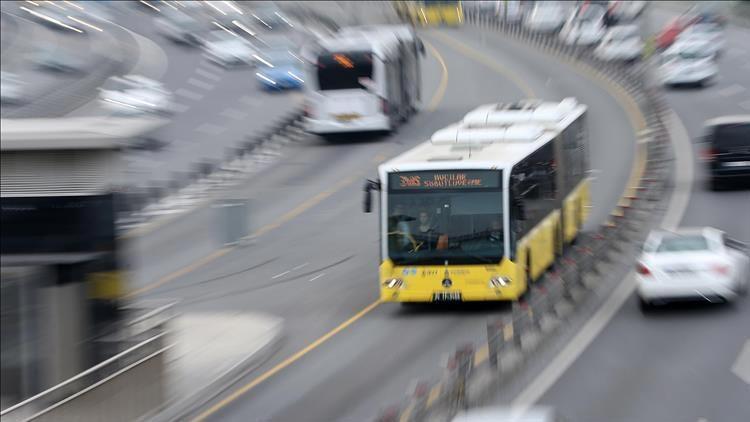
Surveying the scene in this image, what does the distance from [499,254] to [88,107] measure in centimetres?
3484

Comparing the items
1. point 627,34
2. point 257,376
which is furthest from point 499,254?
point 627,34

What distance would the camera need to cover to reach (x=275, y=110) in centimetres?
5228

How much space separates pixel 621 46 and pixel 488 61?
7.09 m

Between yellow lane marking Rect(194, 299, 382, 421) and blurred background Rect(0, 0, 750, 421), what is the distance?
1.02 feet

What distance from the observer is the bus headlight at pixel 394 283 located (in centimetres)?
2192

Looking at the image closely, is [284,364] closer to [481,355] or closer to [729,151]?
[481,355]

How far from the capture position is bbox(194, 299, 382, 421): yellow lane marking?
17.6 m

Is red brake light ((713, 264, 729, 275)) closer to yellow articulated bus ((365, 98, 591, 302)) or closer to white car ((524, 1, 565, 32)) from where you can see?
yellow articulated bus ((365, 98, 591, 302))

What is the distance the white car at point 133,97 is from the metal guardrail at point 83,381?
33628mm

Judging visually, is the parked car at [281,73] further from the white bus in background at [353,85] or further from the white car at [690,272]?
the white car at [690,272]

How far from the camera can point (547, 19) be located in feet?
268

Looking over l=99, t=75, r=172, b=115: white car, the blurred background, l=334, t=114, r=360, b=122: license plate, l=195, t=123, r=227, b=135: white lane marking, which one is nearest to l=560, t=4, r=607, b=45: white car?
the blurred background

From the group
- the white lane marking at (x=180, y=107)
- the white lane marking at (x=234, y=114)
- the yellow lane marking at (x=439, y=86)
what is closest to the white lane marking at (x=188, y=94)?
the white lane marking at (x=180, y=107)

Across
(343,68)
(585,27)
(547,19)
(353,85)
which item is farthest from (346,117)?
(547,19)
